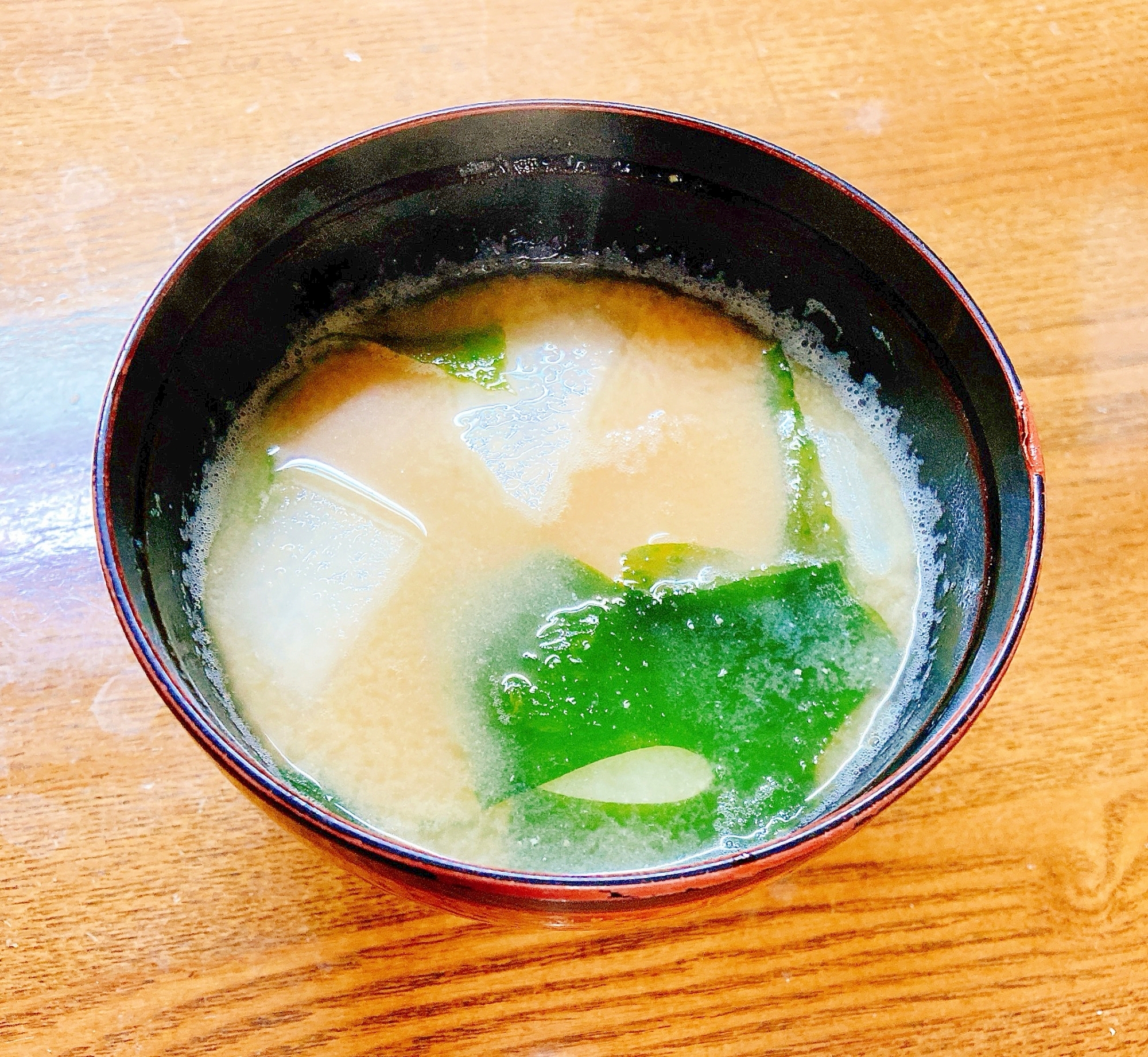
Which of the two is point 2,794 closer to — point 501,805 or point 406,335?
point 501,805

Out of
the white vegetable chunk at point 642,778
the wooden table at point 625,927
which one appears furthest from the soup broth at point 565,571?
the wooden table at point 625,927

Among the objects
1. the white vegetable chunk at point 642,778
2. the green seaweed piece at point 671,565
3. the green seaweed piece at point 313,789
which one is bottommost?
the white vegetable chunk at point 642,778

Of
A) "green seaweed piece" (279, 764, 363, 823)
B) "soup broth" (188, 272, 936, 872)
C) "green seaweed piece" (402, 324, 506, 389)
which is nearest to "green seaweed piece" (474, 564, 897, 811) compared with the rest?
"soup broth" (188, 272, 936, 872)

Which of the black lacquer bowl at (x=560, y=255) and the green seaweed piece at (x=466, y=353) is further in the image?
the green seaweed piece at (x=466, y=353)

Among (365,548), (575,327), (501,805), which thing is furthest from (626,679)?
(575,327)

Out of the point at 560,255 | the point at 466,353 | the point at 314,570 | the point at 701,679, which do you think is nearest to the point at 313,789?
the point at 314,570

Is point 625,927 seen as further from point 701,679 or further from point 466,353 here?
point 466,353

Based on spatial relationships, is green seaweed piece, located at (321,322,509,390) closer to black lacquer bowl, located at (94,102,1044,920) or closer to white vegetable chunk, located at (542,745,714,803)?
black lacquer bowl, located at (94,102,1044,920)

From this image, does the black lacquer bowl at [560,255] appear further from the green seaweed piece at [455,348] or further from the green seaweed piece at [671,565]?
the green seaweed piece at [671,565]
